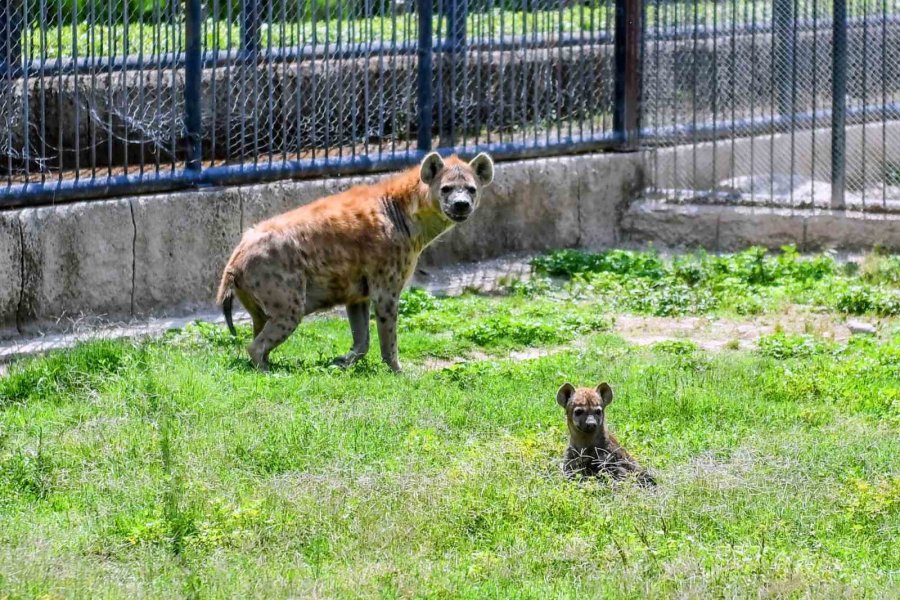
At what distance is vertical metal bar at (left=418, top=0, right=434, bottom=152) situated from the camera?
11.9 meters

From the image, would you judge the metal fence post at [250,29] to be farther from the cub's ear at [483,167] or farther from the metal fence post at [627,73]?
the metal fence post at [627,73]

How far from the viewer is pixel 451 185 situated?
9.01 metres

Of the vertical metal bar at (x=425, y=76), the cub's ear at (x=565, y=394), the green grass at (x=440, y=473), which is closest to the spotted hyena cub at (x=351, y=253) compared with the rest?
the green grass at (x=440, y=473)

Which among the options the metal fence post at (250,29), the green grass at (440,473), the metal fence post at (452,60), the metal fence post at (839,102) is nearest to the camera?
the green grass at (440,473)

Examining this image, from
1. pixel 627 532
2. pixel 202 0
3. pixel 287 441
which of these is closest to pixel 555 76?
pixel 202 0

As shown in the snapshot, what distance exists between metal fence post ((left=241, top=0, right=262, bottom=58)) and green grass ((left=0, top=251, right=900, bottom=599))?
2554mm

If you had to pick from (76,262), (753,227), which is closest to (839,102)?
(753,227)

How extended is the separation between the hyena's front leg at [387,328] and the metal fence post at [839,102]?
540 cm

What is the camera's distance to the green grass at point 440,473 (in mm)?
5121

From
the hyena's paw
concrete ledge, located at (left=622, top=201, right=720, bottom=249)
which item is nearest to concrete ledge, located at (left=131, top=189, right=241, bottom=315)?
the hyena's paw

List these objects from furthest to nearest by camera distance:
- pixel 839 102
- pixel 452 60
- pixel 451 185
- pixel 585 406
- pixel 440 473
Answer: pixel 839 102, pixel 452 60, pixel 451 185, pixel 585 406, pixel 440 473

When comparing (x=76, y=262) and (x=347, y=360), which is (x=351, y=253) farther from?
(x=76, y=262)

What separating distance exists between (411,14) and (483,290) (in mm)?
2372

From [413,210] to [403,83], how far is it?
123 inches
